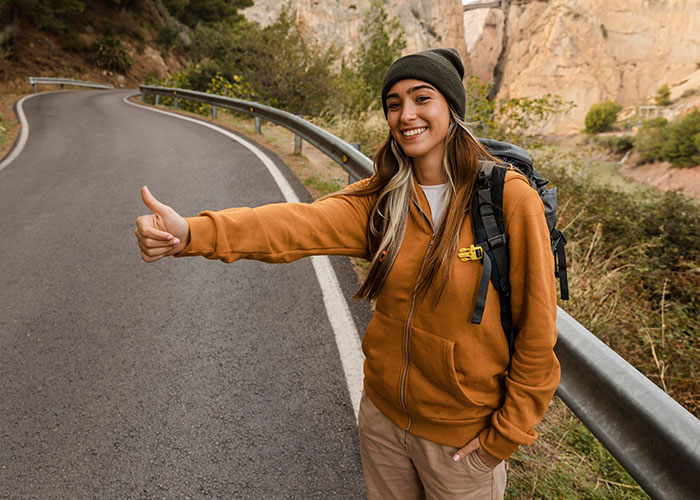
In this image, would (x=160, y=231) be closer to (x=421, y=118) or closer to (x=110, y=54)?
(x=421, y=118)

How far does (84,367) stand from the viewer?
2701 mm

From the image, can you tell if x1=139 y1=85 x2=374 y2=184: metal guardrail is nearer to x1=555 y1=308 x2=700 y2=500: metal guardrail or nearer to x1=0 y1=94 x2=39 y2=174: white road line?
x1=555 y1=308 x2=700 y2=500: metal guardrail

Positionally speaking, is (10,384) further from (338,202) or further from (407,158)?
(407,158)

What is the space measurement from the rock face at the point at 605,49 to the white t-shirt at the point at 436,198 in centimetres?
8837

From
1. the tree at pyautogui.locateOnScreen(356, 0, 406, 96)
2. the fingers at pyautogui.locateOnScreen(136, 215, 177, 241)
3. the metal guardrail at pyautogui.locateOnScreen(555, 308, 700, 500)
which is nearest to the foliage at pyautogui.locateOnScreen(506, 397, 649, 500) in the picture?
the metal guardrail at pyautogui.locateOnScreen(555, 308, 700, 500)

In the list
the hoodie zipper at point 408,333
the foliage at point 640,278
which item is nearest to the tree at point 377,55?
the foliage at point 640,278

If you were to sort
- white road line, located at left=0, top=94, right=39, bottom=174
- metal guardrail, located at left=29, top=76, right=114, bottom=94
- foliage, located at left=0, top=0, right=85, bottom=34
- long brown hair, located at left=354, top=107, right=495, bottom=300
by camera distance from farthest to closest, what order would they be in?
foliage, located at left=0, top=0, right=85, bottom=34, metal guardrail, located at left=29, top=76, right=114, bottom=94, white road line, located at left=0, top=94, right=39, bottom=174, long brown hair, located at left=354, top=107, right=495, bottom=300

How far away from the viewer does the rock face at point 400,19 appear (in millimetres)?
63750

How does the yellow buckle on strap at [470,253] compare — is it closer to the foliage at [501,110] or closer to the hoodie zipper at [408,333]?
the hoodie zipper at [408,333]

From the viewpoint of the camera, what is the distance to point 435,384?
1.33 metres

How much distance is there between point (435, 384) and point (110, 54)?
34073mm

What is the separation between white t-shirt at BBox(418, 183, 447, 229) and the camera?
4.42 ft

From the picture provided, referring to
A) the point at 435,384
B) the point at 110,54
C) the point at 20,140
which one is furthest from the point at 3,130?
the point at 110,54

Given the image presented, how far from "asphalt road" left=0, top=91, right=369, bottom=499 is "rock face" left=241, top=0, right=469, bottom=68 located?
6081cm
